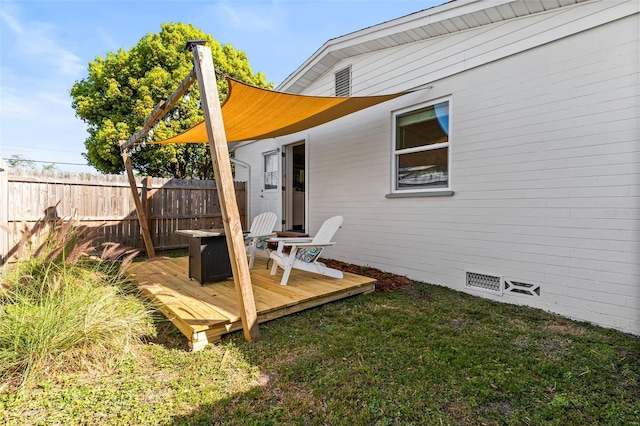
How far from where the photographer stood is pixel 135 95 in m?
10.8

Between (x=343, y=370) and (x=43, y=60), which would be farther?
(x=43, y=60)

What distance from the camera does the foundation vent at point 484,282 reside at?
374cm

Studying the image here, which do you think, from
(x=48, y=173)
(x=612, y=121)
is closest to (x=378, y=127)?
(x=612, y=121)

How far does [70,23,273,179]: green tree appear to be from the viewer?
34.6 feet

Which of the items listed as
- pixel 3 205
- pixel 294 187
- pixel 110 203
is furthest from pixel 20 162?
pixel 294 187

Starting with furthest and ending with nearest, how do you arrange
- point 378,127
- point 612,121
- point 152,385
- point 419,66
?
point 378,127, point 419,66, point 612,121, point 152,385

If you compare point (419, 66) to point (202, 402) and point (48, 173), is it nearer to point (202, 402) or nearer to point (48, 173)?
point (202, 402)

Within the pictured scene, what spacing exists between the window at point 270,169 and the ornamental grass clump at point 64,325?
5.13 metres

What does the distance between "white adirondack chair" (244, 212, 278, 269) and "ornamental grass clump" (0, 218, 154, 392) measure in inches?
82.2

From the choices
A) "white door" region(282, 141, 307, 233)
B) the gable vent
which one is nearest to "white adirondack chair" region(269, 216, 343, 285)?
the gable vent

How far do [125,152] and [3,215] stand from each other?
7.17 ft

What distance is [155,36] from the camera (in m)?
10.8

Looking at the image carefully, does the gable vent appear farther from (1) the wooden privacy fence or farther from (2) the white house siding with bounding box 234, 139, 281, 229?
(1) the wooden privacy fence

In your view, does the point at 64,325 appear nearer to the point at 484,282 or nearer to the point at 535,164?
the point at 484,282
